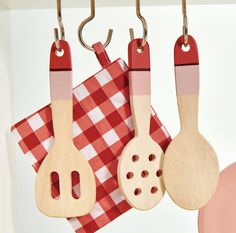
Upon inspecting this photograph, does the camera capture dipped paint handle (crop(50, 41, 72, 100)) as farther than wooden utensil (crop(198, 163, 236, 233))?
No

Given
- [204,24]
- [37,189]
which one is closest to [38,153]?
[37,189]

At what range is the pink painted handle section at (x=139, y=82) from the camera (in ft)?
2.09

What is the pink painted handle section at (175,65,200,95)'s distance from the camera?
631 millimetres

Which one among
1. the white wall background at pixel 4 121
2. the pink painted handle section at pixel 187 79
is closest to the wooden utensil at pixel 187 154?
the pink painted handle section at pixel 187 79

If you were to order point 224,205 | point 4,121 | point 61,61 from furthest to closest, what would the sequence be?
point 224,205 < point 4,121 < point 61,61

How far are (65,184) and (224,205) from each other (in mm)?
462

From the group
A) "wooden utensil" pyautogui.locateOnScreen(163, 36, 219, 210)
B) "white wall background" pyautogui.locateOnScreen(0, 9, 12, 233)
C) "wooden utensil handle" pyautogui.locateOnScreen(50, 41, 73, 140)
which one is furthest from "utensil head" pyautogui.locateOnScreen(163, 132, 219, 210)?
"white wall background" pyautogui.locateOnScreen(0, 9, 12, 233)

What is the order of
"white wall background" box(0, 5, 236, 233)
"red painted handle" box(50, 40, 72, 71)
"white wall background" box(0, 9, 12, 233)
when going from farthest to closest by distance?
"white wall background" box(0, 5, 236, 233)
"white wall background" box(0, 9, 12, 233)
"red painted handle" box(50, 40, 72, 71)

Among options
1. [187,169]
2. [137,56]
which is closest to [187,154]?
[187,169]

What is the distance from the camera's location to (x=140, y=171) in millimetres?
638

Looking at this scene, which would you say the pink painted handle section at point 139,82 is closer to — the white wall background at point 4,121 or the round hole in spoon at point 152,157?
the round hole in spoon at point 152,157

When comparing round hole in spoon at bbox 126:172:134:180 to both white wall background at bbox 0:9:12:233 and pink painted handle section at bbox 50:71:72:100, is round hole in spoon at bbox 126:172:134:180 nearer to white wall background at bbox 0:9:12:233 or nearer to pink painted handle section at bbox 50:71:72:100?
pink painted handle section at bbox 50:71:72:100

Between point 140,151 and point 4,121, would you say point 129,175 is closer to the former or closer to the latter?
point 140,151

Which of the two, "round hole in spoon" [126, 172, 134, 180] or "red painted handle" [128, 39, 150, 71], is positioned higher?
"red painted handle" [128, 39, 150, 71]
